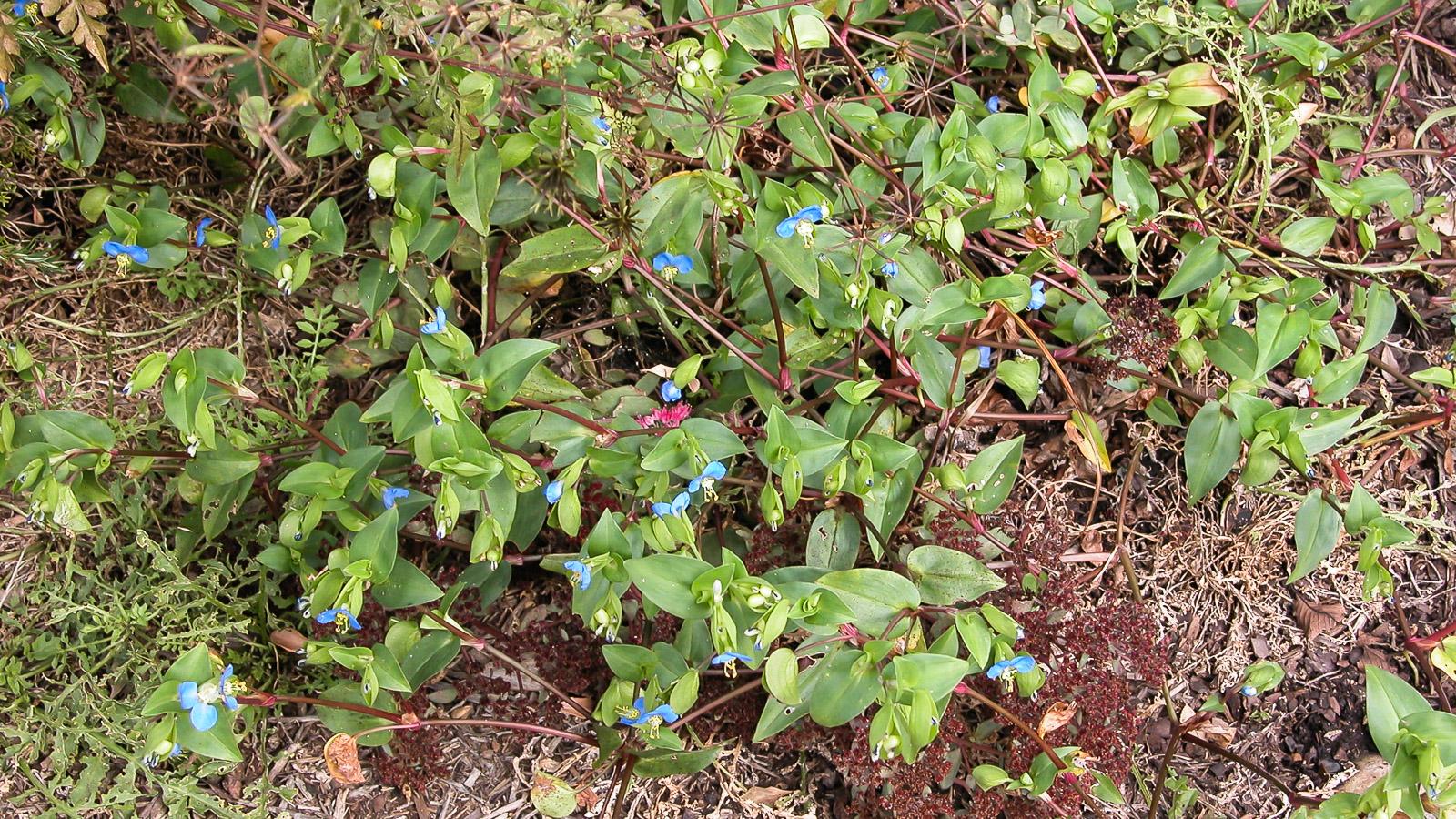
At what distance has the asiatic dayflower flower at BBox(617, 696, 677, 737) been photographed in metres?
2.11

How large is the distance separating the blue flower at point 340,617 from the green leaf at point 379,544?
0.30 feet

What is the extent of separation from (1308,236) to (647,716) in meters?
2.08

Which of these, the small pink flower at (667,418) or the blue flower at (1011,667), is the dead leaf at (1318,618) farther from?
the small pink flower at (667,418)

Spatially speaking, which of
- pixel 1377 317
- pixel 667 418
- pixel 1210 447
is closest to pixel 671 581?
pixel 667 418

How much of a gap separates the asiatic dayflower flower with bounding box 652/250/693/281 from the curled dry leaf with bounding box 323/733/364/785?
1163 mm

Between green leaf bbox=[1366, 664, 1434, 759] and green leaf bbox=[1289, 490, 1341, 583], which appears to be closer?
green leaf bbox=[1366, 664, 1434, 759]

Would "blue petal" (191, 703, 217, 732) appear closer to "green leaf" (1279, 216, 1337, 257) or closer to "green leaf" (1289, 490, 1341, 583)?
"green leaf" (1289, 490, 1341, 583)

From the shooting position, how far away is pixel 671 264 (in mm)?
2268

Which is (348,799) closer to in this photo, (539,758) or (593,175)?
(539,758)

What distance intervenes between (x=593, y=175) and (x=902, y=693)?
1239mm

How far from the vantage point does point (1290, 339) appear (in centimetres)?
238

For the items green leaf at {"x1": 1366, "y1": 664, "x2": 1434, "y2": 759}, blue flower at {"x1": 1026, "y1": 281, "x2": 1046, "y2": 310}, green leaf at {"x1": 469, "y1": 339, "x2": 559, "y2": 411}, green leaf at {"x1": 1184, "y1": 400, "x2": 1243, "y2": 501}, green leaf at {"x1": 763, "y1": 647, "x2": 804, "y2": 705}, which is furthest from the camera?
blue flower at {"x1": 1026, "y1": 281, "x2": 1046, "y2": 310}

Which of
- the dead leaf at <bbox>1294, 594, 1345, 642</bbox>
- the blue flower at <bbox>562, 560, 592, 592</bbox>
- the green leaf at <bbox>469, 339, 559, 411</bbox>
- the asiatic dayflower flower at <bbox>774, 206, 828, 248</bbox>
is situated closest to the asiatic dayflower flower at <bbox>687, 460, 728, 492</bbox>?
the blue flower at <bbox>562, 560, 592, 592</bbox>

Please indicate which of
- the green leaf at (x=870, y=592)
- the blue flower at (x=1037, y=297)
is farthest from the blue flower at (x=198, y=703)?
the blue flower at (x=1037, y=297)
